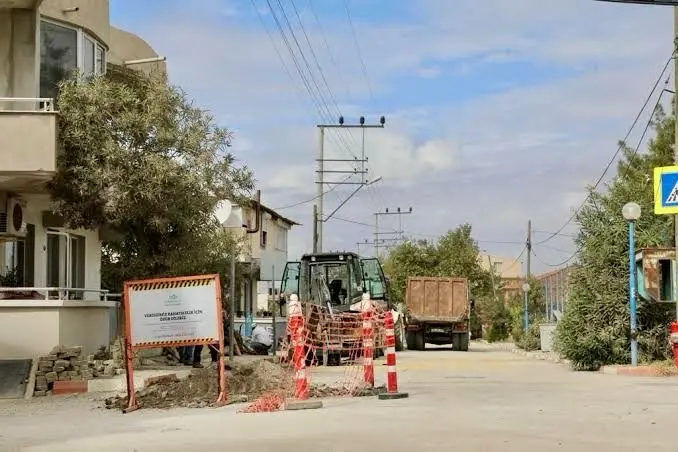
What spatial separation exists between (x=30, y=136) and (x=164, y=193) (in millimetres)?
2575

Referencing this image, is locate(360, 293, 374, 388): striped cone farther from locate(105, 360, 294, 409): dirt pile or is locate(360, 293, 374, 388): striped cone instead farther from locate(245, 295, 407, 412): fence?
locate(105, 360, 294, 409): dirt pile

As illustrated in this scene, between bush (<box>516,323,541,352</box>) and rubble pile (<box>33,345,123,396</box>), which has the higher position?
rubble pile (<box>33,345,123,396</box>)

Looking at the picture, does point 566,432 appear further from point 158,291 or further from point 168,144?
point 168,144

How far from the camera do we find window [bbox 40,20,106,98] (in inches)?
730

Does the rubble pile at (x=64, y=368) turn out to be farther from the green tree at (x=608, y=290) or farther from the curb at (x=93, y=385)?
the green tree at (x=608, y=290)

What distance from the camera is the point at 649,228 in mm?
20703

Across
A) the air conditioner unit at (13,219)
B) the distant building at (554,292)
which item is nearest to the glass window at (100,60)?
the air conditioner unit at (13,219)

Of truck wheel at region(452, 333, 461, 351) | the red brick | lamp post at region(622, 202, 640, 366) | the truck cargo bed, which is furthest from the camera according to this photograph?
the truck cargo bed

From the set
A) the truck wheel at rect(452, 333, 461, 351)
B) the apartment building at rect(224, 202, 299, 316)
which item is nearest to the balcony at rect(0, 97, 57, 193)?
the apartment building at rect(224, 202, 299, 316)

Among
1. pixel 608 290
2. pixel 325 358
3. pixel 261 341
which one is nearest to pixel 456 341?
pixel 261 341

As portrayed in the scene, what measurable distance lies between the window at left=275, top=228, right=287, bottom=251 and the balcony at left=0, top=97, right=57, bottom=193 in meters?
44.9

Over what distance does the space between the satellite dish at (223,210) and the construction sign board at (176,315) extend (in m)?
4.91

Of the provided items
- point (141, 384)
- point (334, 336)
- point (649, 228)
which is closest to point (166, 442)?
point (141, 384)

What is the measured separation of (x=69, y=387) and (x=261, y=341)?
11.4m
